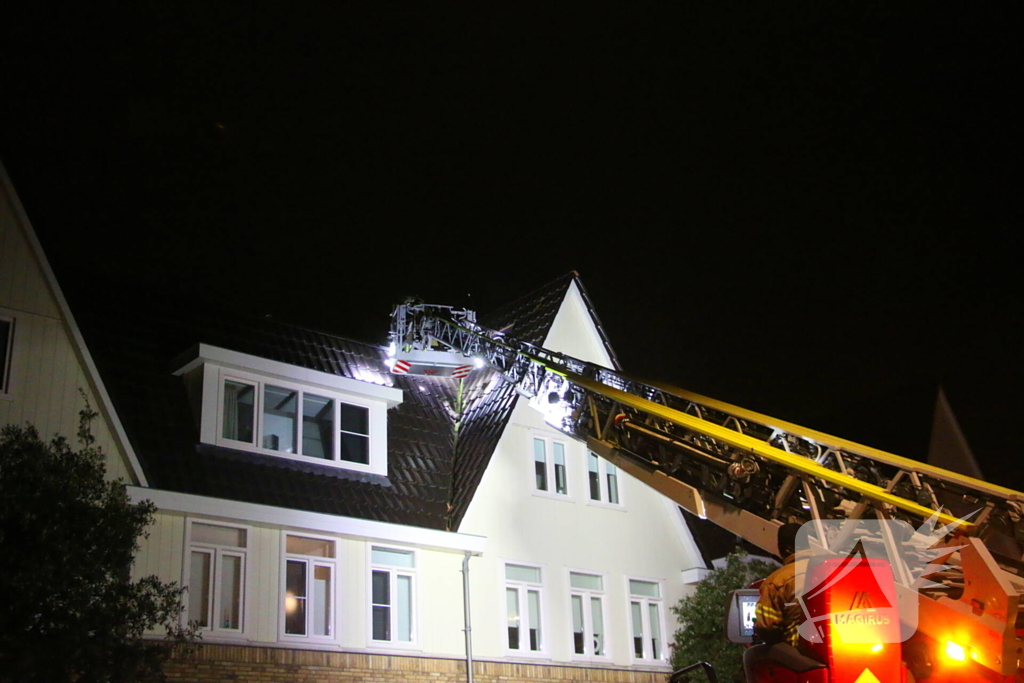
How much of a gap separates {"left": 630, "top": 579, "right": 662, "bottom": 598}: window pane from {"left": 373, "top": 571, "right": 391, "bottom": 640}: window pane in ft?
18.1

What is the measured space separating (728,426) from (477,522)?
7.08 metres

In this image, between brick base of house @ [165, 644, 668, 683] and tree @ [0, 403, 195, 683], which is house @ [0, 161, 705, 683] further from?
tree @ [0, 403, 195, 683]

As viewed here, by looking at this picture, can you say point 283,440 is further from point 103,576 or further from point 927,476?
point 927,476

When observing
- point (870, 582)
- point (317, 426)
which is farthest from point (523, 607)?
point (870, 582)

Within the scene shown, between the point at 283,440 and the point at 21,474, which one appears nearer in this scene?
the point at 21,474

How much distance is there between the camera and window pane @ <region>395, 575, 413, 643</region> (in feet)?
56.8

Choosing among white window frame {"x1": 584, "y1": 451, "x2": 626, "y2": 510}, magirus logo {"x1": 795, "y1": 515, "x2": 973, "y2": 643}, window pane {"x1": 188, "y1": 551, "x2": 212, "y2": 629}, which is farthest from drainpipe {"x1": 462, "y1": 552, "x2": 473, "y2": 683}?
magirus logo {"x1": 795, "y1": 515, "x2": 973, "y2": 643}

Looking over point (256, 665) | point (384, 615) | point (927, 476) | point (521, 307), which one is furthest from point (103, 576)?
point (521, 307)

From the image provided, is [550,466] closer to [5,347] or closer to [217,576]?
[217,576]

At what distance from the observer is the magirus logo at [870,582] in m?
8.13

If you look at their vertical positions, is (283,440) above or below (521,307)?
below

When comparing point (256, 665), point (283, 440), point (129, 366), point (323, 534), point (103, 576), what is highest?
point (129, 366)

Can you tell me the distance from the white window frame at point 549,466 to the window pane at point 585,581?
5.02 feet

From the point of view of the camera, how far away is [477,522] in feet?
61.4
